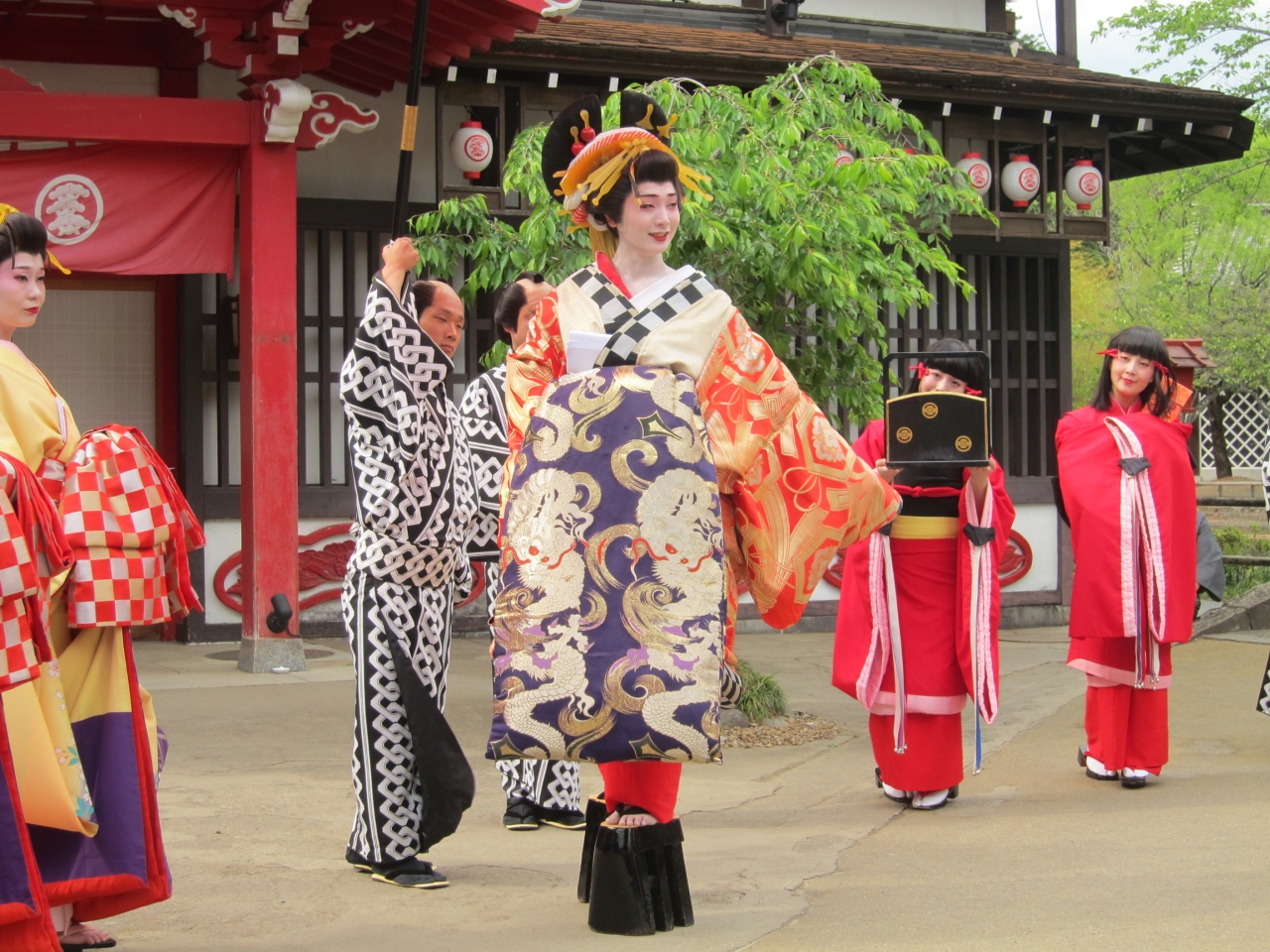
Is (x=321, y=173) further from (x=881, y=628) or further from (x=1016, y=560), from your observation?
(x=1016, y=560)

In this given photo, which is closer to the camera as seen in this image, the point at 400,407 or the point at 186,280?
the point at 400,407

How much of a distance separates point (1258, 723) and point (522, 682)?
4.67m

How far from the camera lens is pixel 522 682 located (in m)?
3.46

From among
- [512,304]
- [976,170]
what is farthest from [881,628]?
[976,170]

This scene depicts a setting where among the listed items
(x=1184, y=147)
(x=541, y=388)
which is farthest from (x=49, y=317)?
(x=1184, y=147)

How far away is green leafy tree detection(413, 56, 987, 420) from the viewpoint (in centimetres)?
631

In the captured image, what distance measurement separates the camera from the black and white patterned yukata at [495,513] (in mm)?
4953

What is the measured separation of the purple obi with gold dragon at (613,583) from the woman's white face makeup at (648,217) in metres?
0.35

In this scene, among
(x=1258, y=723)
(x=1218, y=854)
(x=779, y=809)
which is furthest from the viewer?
(x=1258, y=723)

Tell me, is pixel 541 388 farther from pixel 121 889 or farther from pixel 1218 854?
pixel 1218 854

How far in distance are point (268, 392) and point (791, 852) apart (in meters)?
4.42

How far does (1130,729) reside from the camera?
567cm

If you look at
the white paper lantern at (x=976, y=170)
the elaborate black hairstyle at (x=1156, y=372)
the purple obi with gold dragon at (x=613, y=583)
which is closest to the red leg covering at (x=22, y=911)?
the purple obi with gold dragon at (x=613, y=583)

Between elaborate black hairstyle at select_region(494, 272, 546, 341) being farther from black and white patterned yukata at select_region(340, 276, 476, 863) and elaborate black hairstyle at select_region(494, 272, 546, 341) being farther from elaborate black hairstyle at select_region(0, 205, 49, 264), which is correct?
elaborate black hairstyle at select_region(0, 205, 49, 264)
